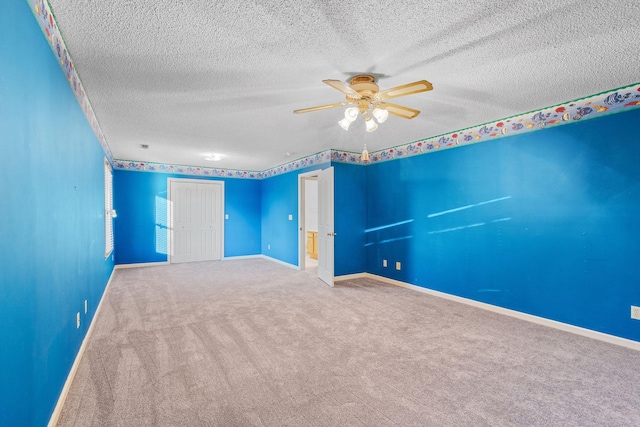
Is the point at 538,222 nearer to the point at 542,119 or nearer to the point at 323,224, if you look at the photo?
the point at 542,119

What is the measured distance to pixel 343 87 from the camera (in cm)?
217

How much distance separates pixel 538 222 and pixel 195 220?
6.56 m

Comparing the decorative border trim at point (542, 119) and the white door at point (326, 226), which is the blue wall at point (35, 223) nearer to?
the white door at point (326, 226)

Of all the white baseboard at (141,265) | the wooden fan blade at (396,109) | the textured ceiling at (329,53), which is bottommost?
the white baseboard at (141,265)

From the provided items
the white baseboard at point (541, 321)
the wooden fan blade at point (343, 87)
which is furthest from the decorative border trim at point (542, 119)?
the wooden fan blade at point (343, 87)

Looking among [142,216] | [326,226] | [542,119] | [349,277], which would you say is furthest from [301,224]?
[542,119]

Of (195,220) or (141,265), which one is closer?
(141,265)

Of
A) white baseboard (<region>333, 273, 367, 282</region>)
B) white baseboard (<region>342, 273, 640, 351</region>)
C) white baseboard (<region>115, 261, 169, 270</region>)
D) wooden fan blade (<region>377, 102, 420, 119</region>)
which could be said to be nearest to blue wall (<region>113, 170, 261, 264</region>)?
white baseboard (<region>115, 261, 169, 270</region>)

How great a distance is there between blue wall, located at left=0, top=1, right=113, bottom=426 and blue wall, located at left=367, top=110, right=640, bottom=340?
4212mm

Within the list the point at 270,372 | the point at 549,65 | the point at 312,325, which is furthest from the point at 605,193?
the point at 270,372

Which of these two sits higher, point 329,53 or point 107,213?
point 329,53

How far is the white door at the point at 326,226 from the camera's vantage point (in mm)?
5051

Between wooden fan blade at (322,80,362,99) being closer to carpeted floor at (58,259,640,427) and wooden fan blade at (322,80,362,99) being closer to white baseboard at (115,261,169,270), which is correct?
carpeted floor at (58,259,640,427)

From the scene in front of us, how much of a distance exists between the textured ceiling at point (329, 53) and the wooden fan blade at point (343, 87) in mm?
204
